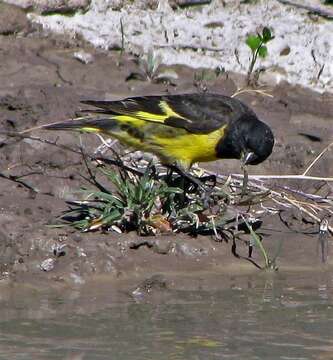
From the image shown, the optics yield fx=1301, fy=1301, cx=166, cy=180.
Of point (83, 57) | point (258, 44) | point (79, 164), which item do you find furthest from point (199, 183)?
point (258, 44)

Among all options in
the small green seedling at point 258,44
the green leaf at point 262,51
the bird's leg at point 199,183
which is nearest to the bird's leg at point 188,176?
the bird's leg at point 199,183

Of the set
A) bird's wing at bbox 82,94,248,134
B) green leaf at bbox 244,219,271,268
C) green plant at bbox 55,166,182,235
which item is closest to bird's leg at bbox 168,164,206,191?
green plant at bbox 55,166,182,235

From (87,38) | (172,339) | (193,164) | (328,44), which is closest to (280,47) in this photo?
(328,44)

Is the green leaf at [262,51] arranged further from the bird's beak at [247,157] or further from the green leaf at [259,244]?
the green leaf at [259,244]

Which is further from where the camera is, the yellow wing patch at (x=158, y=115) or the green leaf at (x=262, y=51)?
the green leaf at (x=262, y=51)

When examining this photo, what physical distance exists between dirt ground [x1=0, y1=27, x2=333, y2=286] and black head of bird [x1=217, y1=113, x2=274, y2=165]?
0.48 m

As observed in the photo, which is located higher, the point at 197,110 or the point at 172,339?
the point at 197,110

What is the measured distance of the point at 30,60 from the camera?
10.2 metres

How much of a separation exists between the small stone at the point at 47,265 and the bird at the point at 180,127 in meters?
1.20

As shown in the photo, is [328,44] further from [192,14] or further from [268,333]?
[268,333]

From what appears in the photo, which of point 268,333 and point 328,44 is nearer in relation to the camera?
point 268,333

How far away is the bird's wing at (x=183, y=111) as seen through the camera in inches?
339

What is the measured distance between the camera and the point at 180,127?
341 inches

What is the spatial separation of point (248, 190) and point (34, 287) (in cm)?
171
